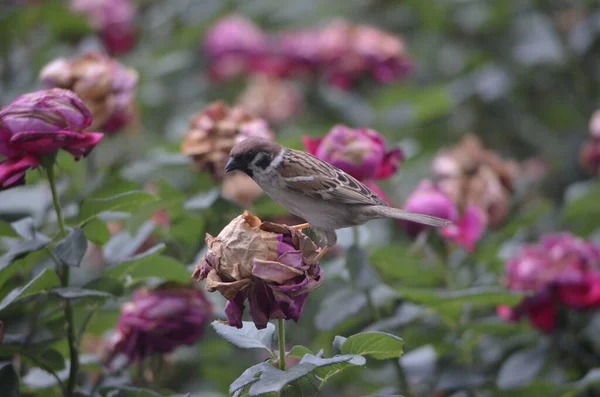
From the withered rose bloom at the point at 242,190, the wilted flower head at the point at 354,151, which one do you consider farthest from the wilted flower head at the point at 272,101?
the wilted flower head at the point at 354,151

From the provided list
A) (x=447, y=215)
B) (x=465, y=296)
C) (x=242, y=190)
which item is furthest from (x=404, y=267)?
(x=242, y=190)

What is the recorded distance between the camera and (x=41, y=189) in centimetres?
209

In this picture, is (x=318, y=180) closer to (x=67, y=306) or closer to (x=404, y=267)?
(x=404, y=267)

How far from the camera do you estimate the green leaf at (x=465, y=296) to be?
1.67 meters

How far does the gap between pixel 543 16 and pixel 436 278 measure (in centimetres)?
182

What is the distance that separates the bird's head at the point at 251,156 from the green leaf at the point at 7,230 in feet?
1.29

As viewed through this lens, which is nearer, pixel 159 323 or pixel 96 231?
pixel 96 231

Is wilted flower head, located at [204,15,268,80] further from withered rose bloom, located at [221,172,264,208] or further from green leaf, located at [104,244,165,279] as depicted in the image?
green leaf, located at [104,244,165,279]

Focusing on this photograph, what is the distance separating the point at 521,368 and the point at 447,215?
0.37 meters

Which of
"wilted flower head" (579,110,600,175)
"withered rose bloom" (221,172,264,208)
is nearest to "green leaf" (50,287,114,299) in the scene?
"withered rose bloom" (221,172,264,208)

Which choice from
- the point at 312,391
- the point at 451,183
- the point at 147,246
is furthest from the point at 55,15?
the point at 312,391

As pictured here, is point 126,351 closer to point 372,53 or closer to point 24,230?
point 24,230

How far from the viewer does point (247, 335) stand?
1.31m

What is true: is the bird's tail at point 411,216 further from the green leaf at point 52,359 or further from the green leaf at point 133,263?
the green leaf at point 52,359
